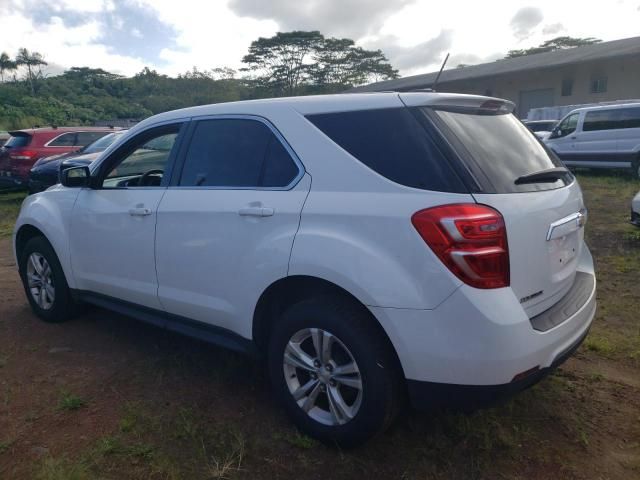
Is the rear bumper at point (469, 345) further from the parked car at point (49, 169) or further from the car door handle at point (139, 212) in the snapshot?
the parked car at point (49, 169)

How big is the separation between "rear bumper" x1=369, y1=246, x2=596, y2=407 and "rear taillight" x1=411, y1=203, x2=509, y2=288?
71 mm

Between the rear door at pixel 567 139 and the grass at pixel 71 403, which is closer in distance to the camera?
the grass at pixel 71 403

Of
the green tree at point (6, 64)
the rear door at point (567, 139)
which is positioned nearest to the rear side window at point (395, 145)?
the rear door at point (567, 139)

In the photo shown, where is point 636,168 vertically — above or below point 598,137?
below

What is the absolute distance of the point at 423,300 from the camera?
2213 millimetres

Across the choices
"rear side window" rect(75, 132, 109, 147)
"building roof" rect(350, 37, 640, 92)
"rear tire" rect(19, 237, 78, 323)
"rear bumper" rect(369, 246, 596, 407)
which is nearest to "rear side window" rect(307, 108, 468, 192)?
"rear bumper" rect(369, 246, 596, 407)

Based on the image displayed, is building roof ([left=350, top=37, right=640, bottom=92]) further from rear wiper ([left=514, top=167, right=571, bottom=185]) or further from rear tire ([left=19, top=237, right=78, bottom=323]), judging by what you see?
rear wiper ([left=514, top=167, right=571, bottom=185])

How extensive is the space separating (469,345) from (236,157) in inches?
66.6

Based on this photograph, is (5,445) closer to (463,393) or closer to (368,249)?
(368,249)

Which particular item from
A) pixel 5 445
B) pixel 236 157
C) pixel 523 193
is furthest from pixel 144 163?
pixel 523 193

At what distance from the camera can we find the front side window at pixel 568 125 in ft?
46.5

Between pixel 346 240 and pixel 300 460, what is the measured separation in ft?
3.65

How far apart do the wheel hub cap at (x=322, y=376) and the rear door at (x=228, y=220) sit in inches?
13.5

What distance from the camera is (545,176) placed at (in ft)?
8.68
